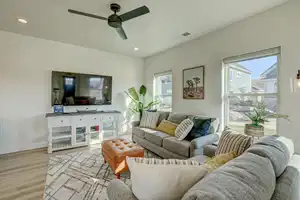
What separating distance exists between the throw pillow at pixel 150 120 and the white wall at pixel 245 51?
30.4 inches

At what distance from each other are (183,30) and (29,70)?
3772 mm

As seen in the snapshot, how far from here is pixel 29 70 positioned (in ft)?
13.0

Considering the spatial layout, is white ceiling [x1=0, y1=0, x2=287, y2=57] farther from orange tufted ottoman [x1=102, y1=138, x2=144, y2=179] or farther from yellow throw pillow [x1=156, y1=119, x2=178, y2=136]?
orange tufted ottoman [x1=102, y1=138, x2=144, y2=179]

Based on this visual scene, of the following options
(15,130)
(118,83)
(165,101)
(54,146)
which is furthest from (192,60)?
(15,130)

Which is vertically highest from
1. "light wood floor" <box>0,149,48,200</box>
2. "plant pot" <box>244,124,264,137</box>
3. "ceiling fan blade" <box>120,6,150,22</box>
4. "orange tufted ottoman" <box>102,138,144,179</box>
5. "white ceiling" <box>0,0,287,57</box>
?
"white ceiling" <box>0,0,287,57</box>

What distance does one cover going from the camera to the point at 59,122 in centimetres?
394

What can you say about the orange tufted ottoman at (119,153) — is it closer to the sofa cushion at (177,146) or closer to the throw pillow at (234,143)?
the sofa cushion at (177,146)

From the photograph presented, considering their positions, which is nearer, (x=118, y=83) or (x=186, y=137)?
(x=186, y=137)

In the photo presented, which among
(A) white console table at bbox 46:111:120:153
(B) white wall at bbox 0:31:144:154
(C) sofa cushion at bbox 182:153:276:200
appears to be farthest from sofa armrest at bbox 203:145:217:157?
(B) white wall at bbox 0:31:144:154

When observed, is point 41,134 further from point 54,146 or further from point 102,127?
point 102,127

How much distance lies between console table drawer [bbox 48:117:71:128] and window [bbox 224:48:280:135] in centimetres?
370

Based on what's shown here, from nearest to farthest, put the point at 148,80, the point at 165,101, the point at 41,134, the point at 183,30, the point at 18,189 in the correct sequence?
the point at 18,189 < the point at 183,30 < the point at 41,134 < the point at 165,101 < the point at 148,80

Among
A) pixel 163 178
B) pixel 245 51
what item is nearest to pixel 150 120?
pixel 245 51

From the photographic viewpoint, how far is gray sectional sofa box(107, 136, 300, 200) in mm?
726
